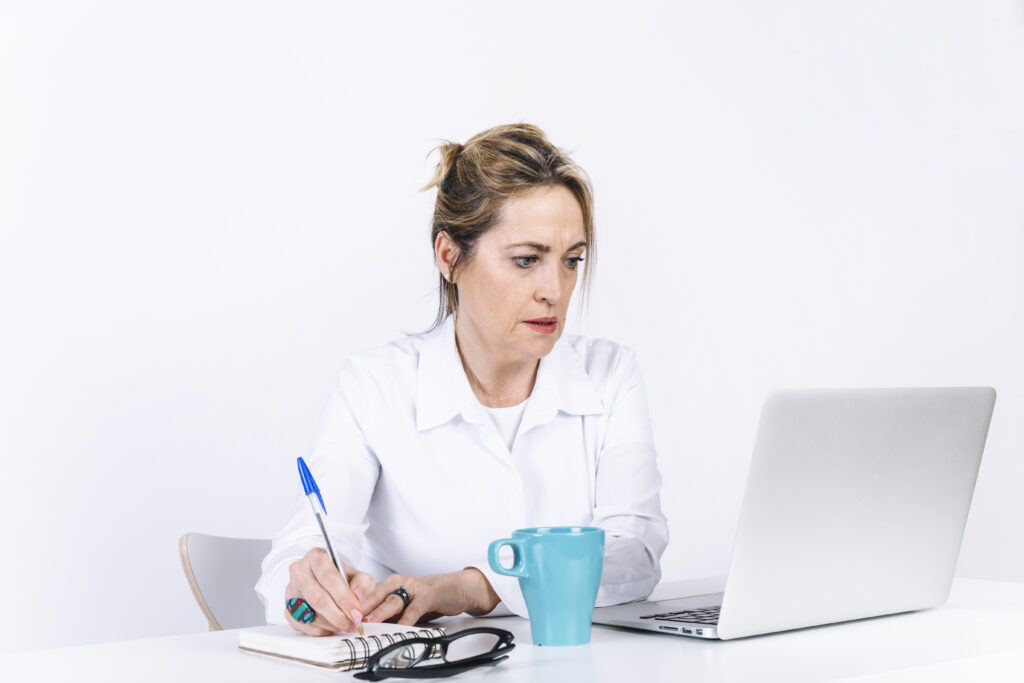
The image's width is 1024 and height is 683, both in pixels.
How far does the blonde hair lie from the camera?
69.0 inches

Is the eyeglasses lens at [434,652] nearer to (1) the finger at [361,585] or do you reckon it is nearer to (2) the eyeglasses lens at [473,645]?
(2) the eyeglasses lens at [473,645]

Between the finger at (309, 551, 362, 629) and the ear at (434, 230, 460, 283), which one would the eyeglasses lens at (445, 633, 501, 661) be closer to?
the finger at (309, 551, 362, 629)

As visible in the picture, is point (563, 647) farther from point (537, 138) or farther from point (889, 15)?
point (889, 15)

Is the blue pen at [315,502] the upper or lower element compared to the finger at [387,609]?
upper

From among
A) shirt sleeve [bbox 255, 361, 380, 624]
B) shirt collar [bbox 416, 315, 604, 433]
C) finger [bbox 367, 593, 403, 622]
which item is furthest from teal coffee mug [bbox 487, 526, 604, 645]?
shirt collar [bbox 416, 315, 604, 433]

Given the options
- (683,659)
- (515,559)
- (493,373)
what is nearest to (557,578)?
(515,559)

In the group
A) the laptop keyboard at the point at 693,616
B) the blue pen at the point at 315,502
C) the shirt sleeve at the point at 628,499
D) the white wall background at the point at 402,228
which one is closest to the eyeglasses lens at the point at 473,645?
the blue pen at the point at 315,502

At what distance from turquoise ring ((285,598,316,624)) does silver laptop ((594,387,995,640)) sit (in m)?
0.34

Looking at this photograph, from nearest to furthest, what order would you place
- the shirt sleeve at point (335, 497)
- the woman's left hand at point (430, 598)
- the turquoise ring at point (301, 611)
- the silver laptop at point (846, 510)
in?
the silver laptop at point (846, 510), the turquoise ring at point (301, 611), the woman's left hand at point (430, 598), the shirt sleeve at point (335, 497)

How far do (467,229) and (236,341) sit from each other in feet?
3.36

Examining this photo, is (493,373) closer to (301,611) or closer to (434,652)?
(301,611)

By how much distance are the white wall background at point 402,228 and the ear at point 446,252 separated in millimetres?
866

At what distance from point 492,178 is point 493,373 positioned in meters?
0.36

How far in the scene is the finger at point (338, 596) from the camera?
3.63ft
